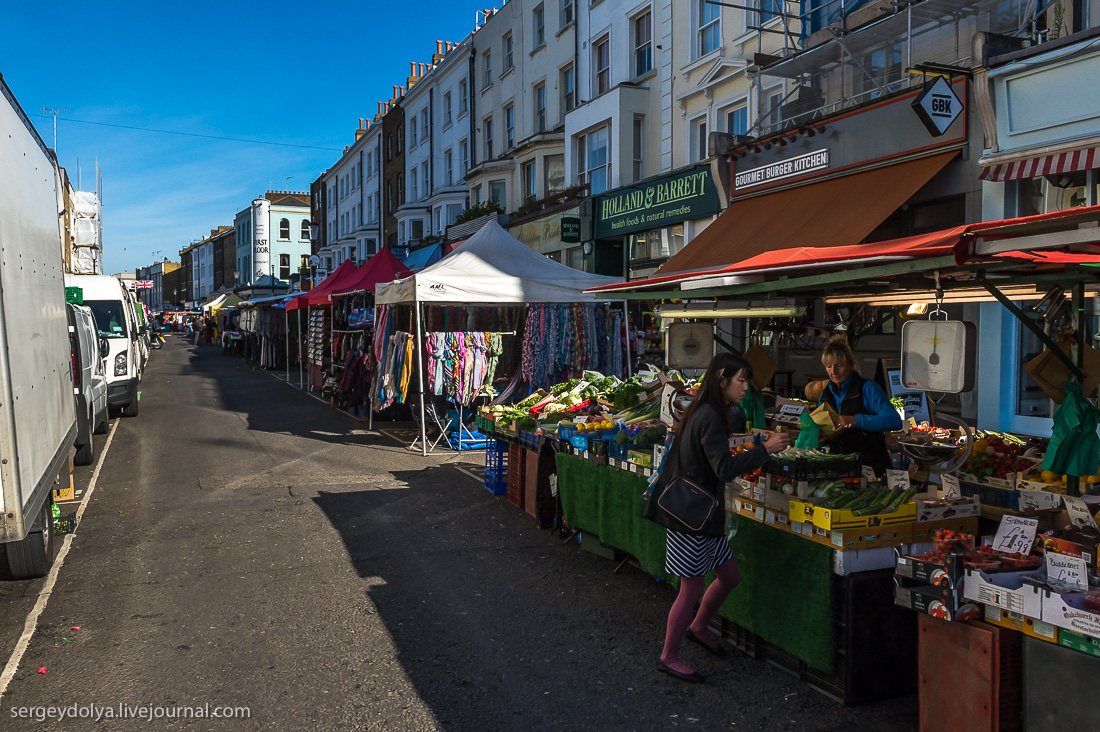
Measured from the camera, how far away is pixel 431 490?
9.86 metres

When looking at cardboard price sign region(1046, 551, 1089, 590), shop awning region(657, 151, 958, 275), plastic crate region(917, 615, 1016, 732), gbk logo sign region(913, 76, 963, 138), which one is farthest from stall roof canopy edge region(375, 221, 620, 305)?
cardboard price sign region(1046, 551, 1089, 590)

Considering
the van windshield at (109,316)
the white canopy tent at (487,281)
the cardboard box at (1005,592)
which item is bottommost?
the cardboard box at (1005,592)

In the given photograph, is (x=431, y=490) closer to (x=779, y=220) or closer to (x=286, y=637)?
(x=286, y=637)

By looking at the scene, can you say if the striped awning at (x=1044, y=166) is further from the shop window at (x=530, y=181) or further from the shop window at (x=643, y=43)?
the shop window at (x=530, y=181)

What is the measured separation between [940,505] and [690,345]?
3592 mm

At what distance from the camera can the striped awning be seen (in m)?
8.81

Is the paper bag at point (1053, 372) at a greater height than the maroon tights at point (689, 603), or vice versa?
the paper bag at point (1053, 372)

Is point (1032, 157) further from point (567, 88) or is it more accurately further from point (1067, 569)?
point (567, 88)

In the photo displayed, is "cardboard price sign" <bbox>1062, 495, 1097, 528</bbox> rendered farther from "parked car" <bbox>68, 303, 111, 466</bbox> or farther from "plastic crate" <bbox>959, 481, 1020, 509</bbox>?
"parked car" <bbox>68, 303, 111, 466</bbox>

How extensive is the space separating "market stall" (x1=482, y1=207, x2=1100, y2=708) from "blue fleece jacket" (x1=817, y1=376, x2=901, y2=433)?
33cm

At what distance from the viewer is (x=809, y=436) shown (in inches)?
228

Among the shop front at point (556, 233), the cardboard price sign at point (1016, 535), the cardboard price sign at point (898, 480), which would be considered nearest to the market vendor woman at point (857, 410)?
the cardboard price sign at point (898, 480)

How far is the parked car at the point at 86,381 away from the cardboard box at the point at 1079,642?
914 centimetres

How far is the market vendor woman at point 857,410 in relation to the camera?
5.64 metres
